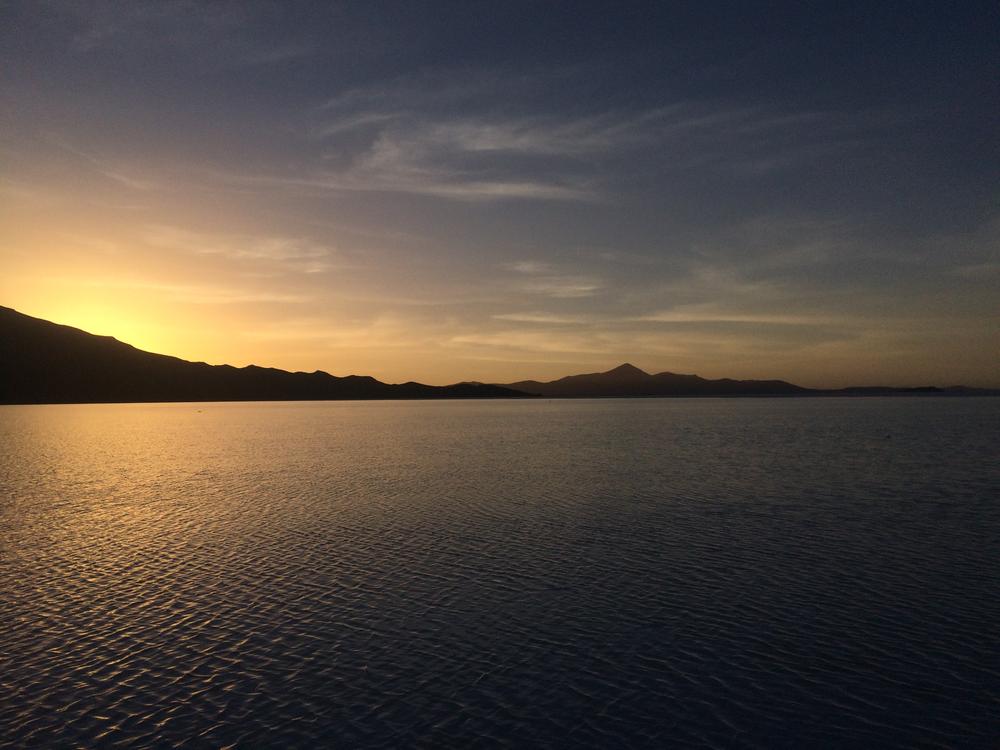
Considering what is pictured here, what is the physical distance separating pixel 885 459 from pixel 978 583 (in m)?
64.3

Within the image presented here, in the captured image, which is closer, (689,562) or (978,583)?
(978,583)

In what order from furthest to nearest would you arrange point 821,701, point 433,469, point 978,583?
point 433,469, point 978,583, point 821,701

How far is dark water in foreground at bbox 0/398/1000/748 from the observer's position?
1911 cm

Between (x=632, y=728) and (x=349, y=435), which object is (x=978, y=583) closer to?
(x=632, y=728)

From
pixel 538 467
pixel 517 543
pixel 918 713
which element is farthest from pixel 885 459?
pixel 918 713

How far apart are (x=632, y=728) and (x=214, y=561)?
92.2 feet

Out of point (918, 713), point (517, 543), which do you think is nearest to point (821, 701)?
point (918, 713)

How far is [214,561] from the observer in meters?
37.6

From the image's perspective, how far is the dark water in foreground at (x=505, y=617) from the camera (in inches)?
752

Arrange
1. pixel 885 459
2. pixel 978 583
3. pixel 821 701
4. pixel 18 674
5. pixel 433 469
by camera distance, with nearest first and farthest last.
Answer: pixel 821 701 < pixel 18 674 < pixel 978 583 < pixel 433 469 < pixel 885 459

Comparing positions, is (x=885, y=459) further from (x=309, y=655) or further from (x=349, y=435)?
(x=349, y=435)

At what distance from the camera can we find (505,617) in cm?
2803

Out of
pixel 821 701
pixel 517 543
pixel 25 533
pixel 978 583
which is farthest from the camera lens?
pixel 25 533

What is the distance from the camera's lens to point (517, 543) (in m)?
41.6
